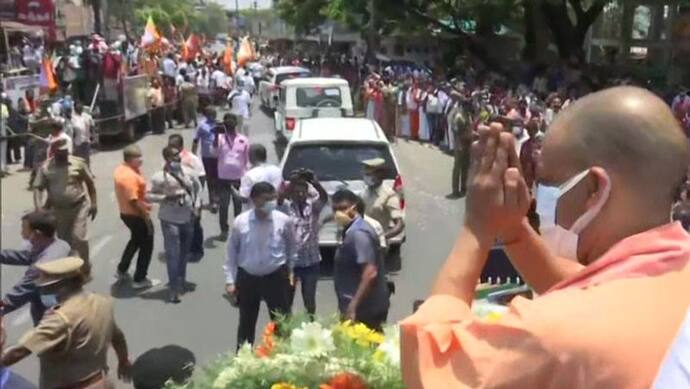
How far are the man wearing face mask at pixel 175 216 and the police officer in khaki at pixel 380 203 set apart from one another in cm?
168

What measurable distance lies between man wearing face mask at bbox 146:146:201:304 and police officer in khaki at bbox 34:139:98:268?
0.70m

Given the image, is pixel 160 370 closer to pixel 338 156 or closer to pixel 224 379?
pixel 224 379

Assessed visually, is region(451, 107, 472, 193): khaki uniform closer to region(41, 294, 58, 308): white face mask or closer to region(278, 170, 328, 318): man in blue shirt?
region(278, 170, 328, 318): man in blue shirt

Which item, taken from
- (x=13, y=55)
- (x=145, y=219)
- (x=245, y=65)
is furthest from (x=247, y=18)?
(x=145, y=219)

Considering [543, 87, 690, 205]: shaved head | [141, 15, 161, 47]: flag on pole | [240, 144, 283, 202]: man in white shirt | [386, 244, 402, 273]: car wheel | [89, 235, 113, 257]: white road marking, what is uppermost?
[543, 87, 690, 205]: shaved head

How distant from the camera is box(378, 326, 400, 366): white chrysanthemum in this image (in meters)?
2.75

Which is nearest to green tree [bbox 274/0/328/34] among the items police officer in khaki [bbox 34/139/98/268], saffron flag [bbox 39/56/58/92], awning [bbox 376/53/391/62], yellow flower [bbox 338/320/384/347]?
awning [bbox 376/53/391/62]

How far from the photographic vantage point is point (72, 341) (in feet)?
14.4

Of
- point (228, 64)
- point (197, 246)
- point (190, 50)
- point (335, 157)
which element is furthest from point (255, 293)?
point (190, 50)

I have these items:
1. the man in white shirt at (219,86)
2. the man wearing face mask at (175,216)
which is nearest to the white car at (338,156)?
the man wearing face mask at (175,216)

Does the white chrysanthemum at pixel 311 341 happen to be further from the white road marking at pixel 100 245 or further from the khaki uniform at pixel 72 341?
the white road marking at pixel 100 245

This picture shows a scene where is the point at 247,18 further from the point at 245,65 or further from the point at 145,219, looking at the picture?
the point at 145,219

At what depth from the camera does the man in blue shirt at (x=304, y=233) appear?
7.47 meters

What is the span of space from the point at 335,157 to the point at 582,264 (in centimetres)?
857
